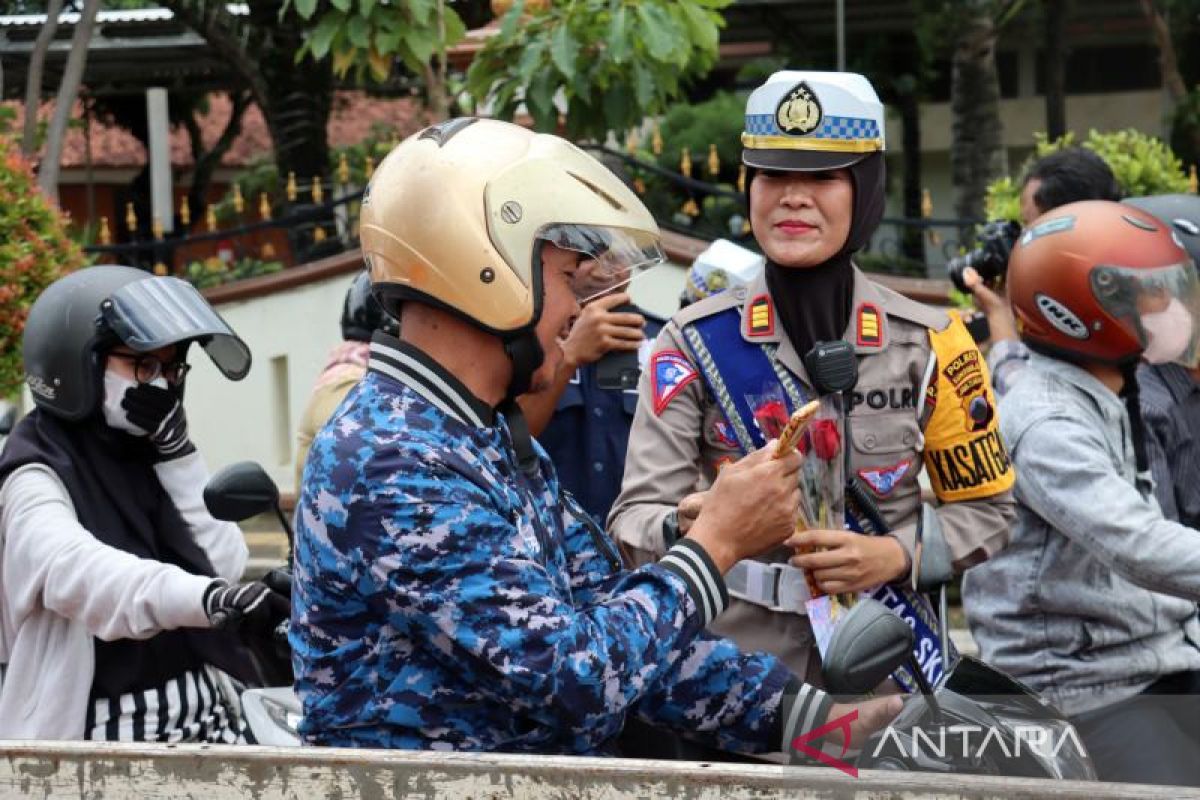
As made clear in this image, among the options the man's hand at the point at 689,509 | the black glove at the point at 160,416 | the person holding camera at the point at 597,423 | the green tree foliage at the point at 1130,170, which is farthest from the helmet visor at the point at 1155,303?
the green tree foliage at the point at 1130,170

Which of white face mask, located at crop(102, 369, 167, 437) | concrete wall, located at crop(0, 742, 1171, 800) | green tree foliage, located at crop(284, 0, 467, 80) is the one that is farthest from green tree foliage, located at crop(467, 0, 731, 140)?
concrete wall, located at crop(0, 742, 1171, 800)

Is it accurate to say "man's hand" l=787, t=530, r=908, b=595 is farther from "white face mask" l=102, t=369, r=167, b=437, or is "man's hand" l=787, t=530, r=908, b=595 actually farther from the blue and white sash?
"white face mask" l=102, t=369, r=167, b=437

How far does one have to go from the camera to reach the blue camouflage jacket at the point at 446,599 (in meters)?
2.38

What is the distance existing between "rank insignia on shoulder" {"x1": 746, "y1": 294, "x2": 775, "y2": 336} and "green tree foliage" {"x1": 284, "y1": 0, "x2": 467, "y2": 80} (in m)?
6.25

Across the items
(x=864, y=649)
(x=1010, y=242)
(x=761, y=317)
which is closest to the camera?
(x=864, y=649)

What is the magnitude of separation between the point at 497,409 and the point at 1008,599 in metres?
1.51

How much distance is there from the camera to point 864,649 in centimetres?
231

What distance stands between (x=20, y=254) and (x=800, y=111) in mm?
4402

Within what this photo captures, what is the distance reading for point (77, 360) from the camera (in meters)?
4.01

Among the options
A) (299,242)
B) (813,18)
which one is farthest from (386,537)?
(813,18)

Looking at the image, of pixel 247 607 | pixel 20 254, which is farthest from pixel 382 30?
pixel 247 607

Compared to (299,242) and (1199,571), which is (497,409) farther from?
(299,242)

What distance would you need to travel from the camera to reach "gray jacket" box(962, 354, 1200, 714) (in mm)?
3535

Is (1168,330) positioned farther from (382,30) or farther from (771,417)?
(382,30)
